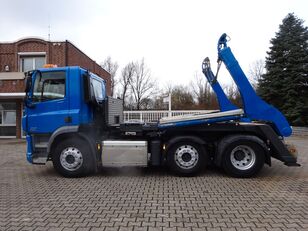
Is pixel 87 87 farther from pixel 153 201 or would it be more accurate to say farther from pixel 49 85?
pixel 153 201

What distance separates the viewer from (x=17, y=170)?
10367 millimetres

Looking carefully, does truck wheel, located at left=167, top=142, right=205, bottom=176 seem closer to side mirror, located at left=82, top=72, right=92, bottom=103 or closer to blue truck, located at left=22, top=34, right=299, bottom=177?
blue truck, located at left=22, top=34, right=299, bottom=177

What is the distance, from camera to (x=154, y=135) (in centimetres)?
934

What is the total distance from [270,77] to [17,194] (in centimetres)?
2562

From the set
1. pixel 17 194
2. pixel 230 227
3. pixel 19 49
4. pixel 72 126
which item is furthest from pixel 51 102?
pixel 19 49

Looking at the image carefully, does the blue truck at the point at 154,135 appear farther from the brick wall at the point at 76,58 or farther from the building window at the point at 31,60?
the building window at the point at 31,60

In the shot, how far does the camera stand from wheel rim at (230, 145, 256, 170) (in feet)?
29.1

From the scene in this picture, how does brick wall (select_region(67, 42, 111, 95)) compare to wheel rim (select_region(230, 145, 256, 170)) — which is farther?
brick wall (select_region(67, 42, 111, 95))

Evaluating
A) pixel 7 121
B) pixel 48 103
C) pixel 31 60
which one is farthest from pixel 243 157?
pixel 7 121

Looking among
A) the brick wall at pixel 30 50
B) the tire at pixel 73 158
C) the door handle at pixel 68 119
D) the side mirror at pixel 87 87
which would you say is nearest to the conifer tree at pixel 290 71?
the brick wall at pixel 30 50

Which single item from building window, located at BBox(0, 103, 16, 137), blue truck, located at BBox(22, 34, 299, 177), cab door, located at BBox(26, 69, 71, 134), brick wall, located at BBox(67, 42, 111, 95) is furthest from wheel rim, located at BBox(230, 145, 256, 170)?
building window, located at BBox(0, 103, 16, 137)

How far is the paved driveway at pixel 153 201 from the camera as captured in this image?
5301 millimetres

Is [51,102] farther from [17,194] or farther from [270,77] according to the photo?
Result: [270,77]

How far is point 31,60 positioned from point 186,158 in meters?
16.9
